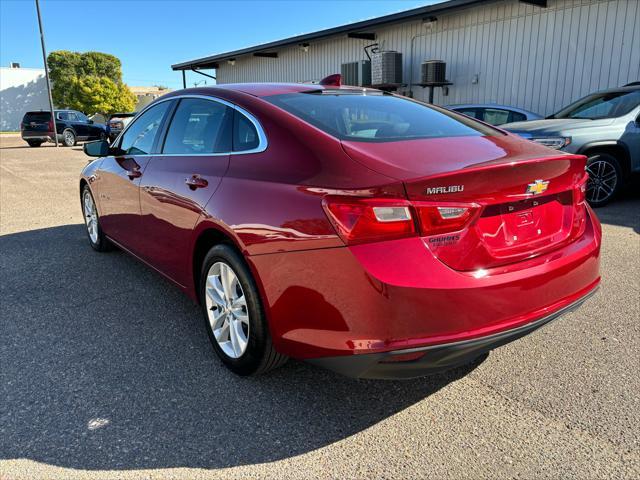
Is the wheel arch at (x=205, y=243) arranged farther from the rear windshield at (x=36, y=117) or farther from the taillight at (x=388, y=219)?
the rear windshield at (x=36, y=117)

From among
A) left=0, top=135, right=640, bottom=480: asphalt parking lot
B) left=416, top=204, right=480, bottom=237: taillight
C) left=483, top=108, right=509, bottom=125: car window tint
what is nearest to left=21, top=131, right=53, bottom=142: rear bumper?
left=483, top=108, right=509, bottom=125: car window tint

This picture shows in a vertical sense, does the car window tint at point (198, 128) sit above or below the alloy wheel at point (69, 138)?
above

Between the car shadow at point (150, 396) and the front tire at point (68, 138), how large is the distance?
23.5m

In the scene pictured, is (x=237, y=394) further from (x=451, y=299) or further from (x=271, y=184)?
(x=451, y=299)

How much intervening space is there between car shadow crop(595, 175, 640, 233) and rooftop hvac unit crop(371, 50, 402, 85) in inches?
303

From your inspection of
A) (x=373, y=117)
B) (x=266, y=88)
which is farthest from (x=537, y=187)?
(x=266, y=88)

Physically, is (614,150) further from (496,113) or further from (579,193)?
(579,193)

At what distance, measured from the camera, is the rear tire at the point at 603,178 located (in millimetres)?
7520

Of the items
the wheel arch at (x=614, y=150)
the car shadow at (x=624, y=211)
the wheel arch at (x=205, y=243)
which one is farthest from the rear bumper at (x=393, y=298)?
the wheel arch at (x=614, y=150)

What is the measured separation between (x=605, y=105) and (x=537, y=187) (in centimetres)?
685

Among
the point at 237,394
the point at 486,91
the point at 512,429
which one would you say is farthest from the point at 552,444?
the point at 486,91

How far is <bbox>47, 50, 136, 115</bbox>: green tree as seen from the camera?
4759 cm

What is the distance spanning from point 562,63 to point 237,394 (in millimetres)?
11554

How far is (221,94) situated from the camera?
10.6 ft
